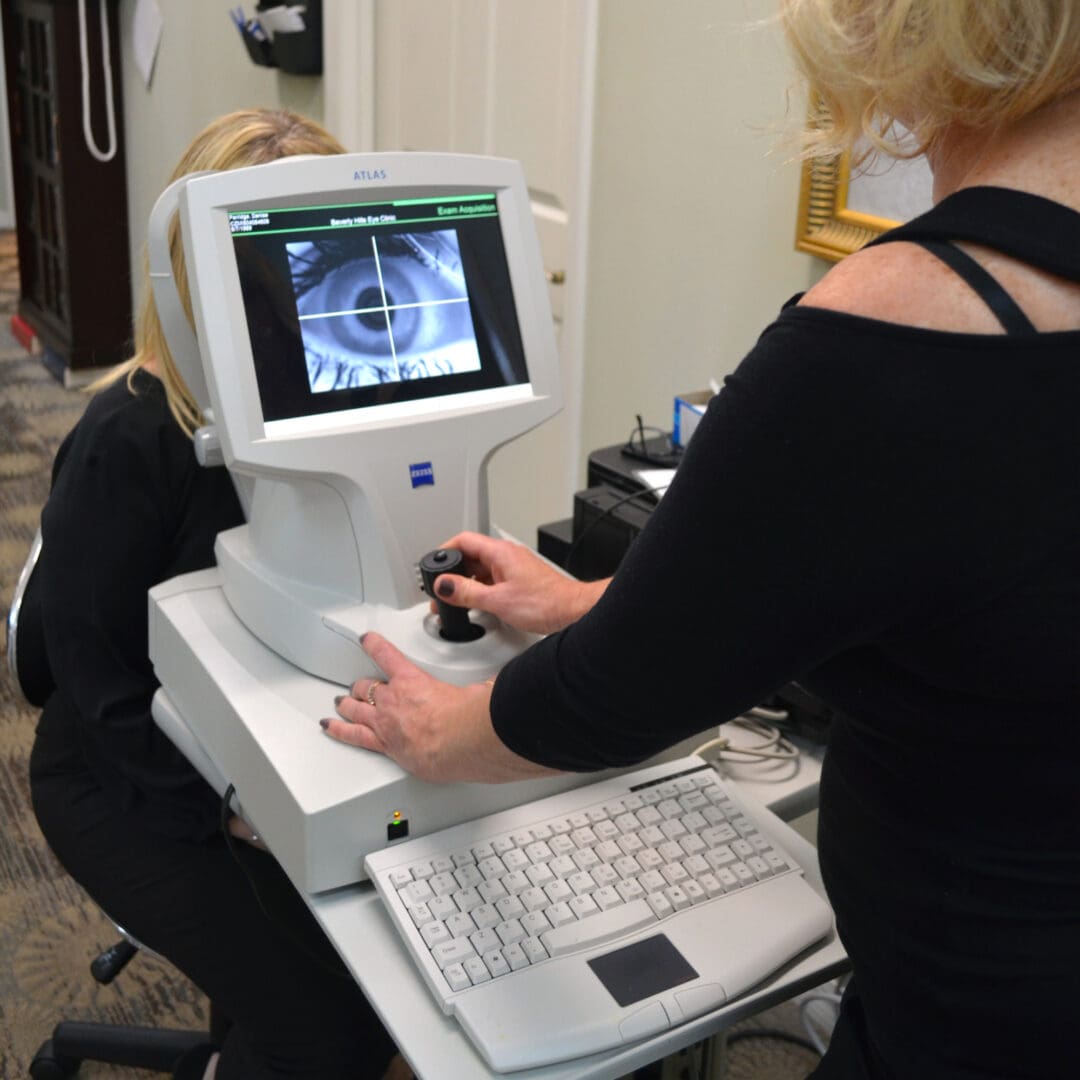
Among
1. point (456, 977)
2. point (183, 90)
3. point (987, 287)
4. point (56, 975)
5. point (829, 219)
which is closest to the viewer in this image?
point (987, 287)

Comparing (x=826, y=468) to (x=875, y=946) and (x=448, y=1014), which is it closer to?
(x=875, y=946)

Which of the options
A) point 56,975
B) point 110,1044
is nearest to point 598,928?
point 110,1044

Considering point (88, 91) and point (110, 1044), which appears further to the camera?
point (88, 91)

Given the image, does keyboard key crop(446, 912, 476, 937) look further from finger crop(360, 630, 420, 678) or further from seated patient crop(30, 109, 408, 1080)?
seated patient crop(30, 109, 408, 1080)

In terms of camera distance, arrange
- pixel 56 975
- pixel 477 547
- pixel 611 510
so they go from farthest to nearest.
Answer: pixel 56 975 → pixel 611 510 → pixel 477 547

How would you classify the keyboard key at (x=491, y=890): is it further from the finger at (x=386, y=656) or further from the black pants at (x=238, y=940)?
the black pants at (x=238, y=940)

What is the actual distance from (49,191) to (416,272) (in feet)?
12.2

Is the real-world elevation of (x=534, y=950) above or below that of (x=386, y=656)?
below

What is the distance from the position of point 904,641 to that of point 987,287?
0.18m

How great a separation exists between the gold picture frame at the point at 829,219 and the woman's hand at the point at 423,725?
103 cm

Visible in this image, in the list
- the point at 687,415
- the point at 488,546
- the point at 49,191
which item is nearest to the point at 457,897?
the point at 488,546

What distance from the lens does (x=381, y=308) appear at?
3.36ft

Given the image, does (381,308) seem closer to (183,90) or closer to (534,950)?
(534,950)

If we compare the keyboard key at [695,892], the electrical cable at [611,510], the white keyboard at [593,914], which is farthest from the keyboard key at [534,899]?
the electrical cable at [611,510]
